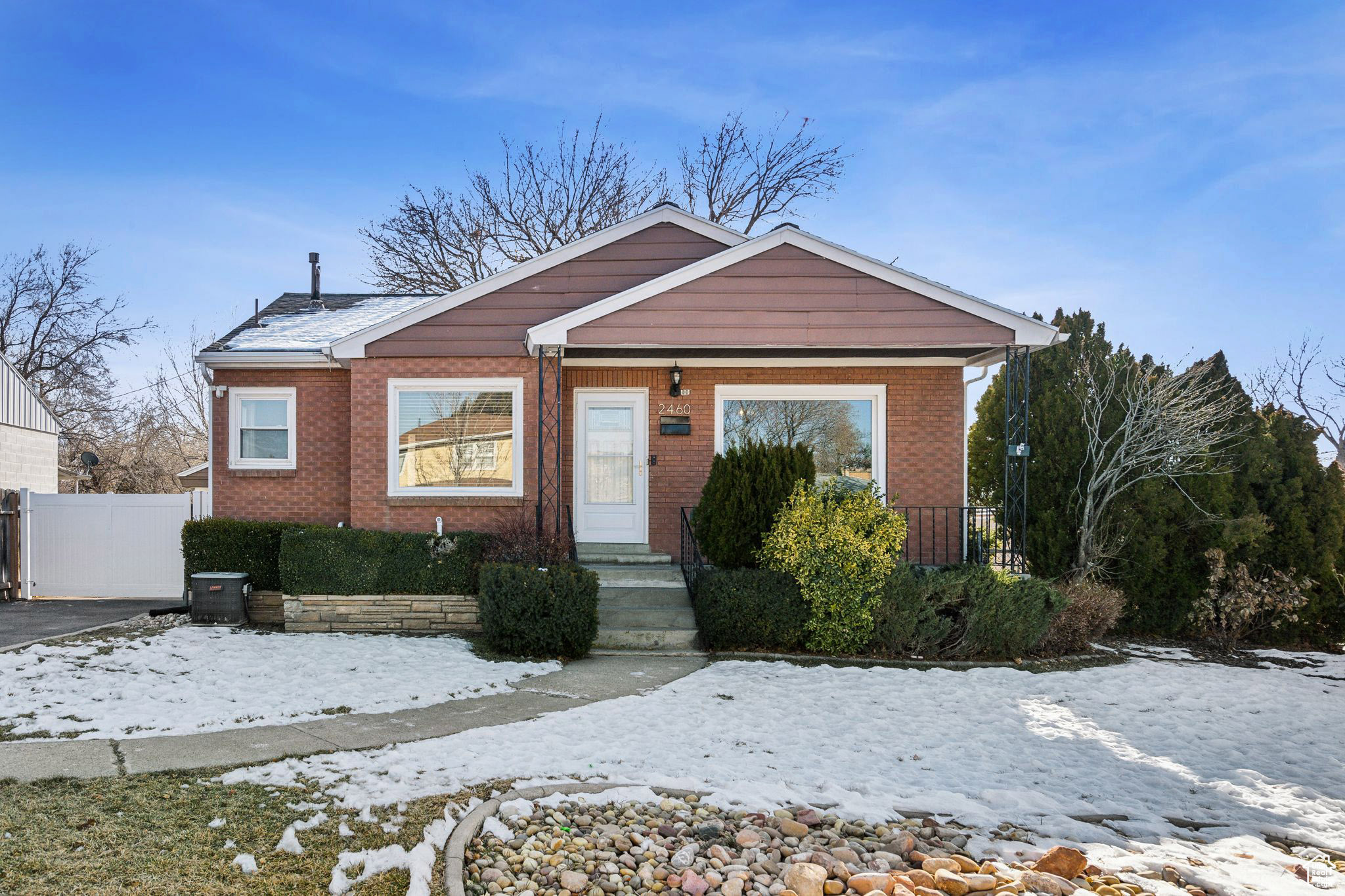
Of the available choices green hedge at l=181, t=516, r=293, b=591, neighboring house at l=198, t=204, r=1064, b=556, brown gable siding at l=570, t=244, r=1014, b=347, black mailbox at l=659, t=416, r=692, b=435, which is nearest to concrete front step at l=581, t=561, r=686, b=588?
neighboring house at l=198, t=204, r=1064, b=556

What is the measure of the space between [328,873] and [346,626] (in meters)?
6.44

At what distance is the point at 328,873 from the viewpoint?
3.32m

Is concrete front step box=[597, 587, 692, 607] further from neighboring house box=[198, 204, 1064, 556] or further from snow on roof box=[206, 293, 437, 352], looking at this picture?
snow on roof box=[206, 293, 437, 352]

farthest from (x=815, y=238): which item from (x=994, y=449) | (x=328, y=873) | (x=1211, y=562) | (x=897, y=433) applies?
(x=328, y=873)

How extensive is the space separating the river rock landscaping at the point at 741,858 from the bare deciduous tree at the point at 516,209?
19153mm

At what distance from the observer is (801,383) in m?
11.2

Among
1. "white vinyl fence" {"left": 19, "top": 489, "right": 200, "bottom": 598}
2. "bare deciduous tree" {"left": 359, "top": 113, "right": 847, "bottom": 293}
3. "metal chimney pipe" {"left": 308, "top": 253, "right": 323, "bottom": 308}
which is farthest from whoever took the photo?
"bare deciduous tree" {"left": 359, "top": 113, "right": 847, "bottom": 293}

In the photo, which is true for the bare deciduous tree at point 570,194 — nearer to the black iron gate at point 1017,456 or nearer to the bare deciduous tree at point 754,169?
the bare deciduous tree at point 754,169

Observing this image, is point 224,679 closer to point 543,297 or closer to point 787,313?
point 543,297

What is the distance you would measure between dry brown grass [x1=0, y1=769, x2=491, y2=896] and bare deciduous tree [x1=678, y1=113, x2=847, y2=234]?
19.2 m

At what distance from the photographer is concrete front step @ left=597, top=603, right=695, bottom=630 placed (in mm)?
8609

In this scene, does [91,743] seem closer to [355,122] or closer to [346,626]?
[346,626]

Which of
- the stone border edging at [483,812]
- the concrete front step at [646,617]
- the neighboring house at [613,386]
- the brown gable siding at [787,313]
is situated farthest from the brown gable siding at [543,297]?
the stone border edging at [483,812]

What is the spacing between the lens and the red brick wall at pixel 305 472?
36.9 ft
